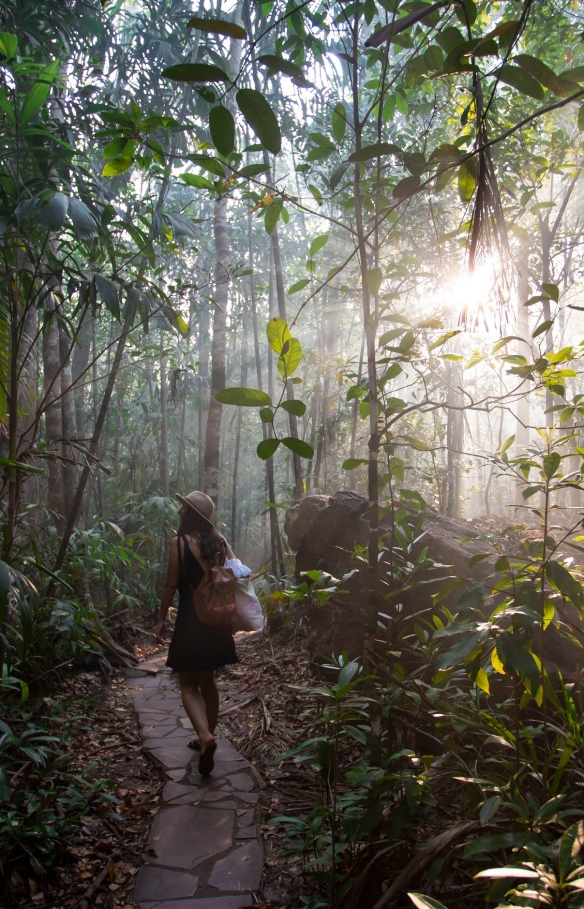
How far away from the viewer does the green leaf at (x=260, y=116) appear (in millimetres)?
1305

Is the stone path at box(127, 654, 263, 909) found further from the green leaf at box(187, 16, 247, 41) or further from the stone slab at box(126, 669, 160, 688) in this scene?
the green leaf at box(187, 16, 247, 41)

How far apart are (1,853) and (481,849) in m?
1.68

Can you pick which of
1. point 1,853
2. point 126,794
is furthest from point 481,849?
point 126,794

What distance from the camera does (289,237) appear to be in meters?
19.5

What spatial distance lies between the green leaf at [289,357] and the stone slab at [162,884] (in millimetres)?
1870

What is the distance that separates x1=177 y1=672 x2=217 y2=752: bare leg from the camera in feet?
10.0

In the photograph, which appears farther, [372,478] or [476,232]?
[372,478]

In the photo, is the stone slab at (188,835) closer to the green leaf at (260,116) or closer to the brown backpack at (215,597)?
the brown backpack at (215,597)

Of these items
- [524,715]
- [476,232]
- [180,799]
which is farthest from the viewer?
[180,799]

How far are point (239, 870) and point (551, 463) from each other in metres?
1.85

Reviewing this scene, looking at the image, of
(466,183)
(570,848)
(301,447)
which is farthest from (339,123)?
(570,848)

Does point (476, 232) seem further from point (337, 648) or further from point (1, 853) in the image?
point (337, 648)

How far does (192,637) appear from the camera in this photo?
3230 millimetres

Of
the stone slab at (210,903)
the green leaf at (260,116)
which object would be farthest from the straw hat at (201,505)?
the green leaf at (260,116)
